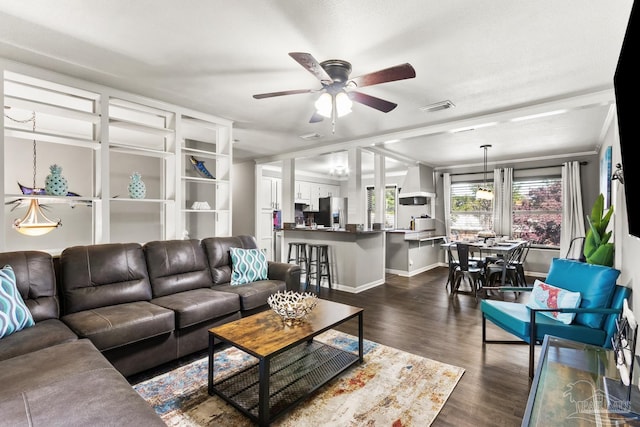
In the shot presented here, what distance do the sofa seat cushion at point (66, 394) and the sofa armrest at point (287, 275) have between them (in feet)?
7.04

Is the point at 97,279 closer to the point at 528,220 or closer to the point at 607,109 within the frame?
the point at 607,109

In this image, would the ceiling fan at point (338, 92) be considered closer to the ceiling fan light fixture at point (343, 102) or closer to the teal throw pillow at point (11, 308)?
the ceiling fan light fixture at point (343, 102)

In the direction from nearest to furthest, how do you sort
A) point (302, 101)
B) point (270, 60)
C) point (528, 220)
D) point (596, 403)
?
point (596, 403) → point (270, 60) → point (302, 101) → point (528, 220)

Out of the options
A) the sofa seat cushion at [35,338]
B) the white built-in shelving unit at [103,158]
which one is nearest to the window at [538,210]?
the white built-in shelving unit at [103,158]

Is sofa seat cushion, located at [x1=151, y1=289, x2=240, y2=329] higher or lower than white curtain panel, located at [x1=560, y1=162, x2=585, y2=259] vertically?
lower

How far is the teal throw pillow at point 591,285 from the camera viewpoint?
2.36 meters

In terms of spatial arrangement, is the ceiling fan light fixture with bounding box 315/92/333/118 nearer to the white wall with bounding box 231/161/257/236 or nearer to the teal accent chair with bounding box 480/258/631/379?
Result: the teal accent chair with bounding box 480/258/631/379

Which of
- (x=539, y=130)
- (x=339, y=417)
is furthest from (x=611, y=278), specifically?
(x=539, y=130)

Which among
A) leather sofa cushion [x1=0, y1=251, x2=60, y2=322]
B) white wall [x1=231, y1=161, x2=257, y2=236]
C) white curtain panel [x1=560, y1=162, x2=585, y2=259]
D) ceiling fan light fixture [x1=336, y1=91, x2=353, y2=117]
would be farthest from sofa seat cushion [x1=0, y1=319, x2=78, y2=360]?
white curtain panel [x1=560, y1=162, x2=585, y2=259]

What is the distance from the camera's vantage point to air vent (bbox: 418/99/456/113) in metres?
3.47

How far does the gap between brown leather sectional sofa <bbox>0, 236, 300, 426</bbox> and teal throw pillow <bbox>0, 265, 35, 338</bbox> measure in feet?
0.24

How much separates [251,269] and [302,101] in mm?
2055

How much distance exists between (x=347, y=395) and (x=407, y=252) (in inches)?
182

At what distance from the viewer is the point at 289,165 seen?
6.25 metres
